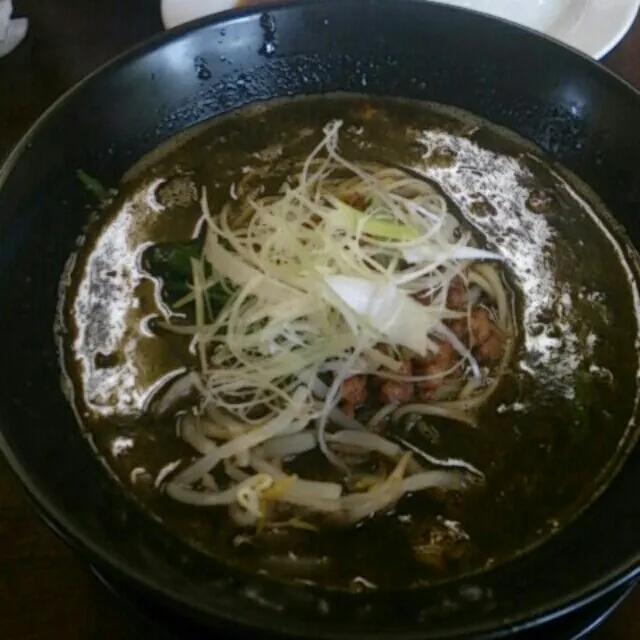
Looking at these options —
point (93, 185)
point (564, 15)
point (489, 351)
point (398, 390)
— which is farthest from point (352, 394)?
point (564, 15)

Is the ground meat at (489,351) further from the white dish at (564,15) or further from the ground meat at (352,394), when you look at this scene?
the white dish at (564,15)

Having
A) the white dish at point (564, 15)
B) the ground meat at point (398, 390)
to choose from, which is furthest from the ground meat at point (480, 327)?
the white dish at point (564, 15)

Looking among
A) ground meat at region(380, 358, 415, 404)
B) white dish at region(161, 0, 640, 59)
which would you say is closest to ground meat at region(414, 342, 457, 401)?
ground meat at region(380, 358, 415, 404)

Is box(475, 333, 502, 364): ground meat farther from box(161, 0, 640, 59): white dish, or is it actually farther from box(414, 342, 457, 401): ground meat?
box(161, 0, 640, 59): white dish

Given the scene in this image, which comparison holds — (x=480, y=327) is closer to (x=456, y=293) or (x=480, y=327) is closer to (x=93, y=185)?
(x=456, y=293)

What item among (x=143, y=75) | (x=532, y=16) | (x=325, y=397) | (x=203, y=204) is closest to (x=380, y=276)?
(x=325, y=397)

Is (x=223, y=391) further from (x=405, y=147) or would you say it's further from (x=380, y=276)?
(x=405, y=147)
